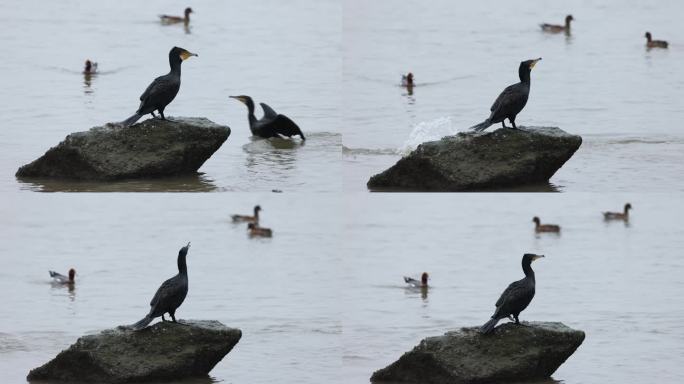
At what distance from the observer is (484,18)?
35.6 meters

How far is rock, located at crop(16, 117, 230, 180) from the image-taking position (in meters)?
17.2

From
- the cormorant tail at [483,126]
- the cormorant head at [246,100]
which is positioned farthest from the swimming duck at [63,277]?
the cormorant tail at [483,126]

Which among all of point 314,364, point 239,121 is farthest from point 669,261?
point 314,364

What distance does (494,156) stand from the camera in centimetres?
1683

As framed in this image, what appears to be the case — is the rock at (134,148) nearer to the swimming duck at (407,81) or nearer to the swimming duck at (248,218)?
the swimming duck at (407,81)

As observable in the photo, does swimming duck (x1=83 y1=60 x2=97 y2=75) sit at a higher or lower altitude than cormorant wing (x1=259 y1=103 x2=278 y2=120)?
higher

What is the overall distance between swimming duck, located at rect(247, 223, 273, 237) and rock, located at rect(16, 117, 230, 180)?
8.82 m

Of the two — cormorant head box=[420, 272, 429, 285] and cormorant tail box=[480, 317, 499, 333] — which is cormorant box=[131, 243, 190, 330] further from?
cormorant head box=[420, 272, 429, 285]

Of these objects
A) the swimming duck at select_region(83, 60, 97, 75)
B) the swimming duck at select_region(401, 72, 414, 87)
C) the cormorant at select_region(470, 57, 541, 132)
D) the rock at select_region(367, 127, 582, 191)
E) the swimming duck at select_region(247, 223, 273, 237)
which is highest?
the swimming duck at select_region(83, 60, 97, 75)

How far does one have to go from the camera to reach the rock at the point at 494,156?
16797 mm

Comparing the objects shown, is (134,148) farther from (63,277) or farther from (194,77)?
(194,77)

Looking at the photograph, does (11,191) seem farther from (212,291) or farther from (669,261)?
(669,261)

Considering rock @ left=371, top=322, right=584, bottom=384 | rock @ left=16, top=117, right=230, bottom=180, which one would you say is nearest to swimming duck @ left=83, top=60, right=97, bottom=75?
rock @ left=16, top=117, right=230, bottom=180

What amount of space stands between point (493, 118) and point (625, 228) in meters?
11.0
